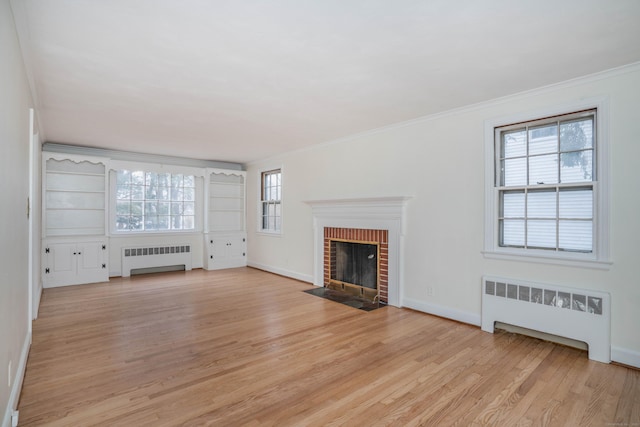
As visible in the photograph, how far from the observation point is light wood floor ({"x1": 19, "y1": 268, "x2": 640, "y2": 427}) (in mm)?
2131

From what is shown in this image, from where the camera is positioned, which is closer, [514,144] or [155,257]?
[514,144]

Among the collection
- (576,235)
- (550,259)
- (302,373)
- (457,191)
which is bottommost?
(302,373)

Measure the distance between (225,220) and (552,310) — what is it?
6.43 m

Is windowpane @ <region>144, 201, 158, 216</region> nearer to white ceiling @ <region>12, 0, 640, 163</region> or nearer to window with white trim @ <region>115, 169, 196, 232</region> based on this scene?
window with white trim @ <region>115, 169, 196, 232</region>

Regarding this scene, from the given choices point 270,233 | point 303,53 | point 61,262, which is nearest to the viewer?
point 303,53

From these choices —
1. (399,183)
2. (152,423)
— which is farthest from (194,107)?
(152,423)

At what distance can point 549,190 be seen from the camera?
3.34 meters

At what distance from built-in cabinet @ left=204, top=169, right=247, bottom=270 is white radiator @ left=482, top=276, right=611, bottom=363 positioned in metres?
5.59

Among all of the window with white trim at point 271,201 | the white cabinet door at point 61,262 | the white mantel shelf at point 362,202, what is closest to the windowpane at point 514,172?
the white mantel shelf at point 362,202

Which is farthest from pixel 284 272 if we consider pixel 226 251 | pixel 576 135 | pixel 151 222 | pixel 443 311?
pixel 576 135

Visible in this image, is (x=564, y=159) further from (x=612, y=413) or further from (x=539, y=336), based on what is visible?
(x=612, y=413)

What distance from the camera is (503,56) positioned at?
104 inches

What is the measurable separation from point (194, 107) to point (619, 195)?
4310 millimetres

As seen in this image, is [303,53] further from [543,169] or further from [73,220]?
[73,220]
